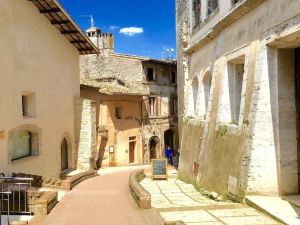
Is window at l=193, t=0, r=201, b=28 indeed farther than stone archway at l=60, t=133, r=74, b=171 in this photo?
No

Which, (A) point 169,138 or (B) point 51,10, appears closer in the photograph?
(B) point 51,10

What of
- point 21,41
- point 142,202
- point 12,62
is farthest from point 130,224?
point 21,41

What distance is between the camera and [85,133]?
2109 cm

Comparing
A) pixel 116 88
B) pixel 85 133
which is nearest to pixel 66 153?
pixel 85 133

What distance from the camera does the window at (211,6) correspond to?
51.0 ft

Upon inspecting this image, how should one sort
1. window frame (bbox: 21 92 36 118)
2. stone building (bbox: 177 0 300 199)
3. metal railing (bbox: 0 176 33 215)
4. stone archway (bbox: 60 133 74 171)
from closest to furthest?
stone building (bbox: 177 0 300 199) → metal railing (bbox: 0 176 33 215) → window frame (bbox: 21 92 36 118) → stone archway (bbox: 60 133 74 171)

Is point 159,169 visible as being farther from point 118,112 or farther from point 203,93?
point 118,112

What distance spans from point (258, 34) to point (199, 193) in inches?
224

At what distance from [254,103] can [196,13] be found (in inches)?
381

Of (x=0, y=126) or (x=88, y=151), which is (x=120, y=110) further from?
(x=0, y=126)

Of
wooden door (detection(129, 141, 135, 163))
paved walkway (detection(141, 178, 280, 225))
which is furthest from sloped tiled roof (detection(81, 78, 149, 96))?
paved walkway (detection(141, 178, 280, 225))

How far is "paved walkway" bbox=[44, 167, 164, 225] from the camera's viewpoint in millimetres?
9602

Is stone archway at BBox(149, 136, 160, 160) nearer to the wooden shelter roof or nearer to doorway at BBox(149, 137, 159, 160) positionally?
doorway at BBox(149, 137, 159, 160)

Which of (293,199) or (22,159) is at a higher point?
(22,159)
